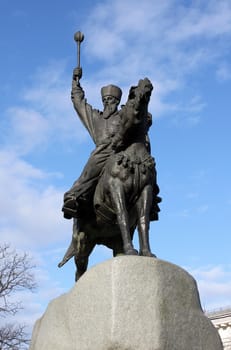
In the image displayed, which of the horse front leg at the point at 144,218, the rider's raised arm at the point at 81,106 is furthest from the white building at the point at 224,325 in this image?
the horse front leg at the point at 144,218

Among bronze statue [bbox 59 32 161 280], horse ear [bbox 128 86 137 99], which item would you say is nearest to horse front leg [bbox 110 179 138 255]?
bronze statue [bbox 59 32 161 280]

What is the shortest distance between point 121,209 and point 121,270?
88 cm

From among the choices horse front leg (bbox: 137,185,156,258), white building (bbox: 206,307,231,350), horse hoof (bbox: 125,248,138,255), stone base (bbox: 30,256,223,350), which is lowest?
stone base (bbox: 30,256,223,350)

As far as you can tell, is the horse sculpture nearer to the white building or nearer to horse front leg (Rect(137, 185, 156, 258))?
horse front leg (Rect(137, 185, 156, 258))

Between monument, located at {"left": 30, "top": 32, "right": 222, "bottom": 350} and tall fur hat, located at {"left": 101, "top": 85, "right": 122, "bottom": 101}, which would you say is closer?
monument, located at {"left": 30, "top": 32, "right": 222, "bottom": 350}

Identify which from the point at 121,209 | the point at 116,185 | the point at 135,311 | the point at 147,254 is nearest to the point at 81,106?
the point at 116,185

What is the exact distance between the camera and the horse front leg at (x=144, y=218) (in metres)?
5.78

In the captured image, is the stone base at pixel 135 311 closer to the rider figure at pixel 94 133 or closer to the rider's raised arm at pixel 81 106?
the rider figure at pixel 94 133

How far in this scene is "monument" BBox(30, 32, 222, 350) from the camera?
16.2 ft

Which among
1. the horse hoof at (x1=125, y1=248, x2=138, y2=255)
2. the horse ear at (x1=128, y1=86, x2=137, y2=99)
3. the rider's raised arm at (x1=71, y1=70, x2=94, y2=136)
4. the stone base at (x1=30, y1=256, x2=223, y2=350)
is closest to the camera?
the stone base at (x1=30, y1=256, x2=223, y2=350)

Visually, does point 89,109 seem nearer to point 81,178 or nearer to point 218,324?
point 81,178

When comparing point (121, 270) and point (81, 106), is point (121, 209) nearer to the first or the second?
point (121, 270)

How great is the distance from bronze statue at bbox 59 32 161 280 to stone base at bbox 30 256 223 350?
446 mm

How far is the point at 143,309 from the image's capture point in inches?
195
